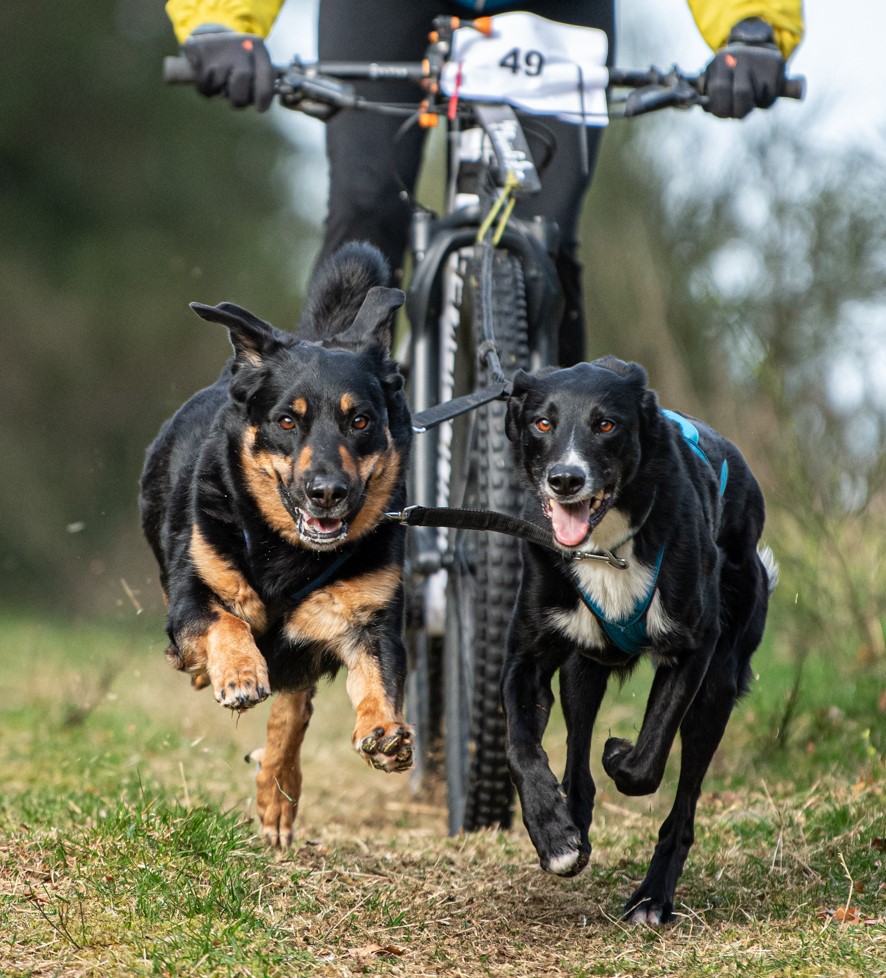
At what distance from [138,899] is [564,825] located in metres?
0.93

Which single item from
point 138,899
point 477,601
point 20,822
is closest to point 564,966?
point 138,899

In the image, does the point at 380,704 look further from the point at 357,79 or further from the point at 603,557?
the point at 357,79

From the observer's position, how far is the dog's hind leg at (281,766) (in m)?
3.99

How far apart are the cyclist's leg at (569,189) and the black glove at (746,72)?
458mm

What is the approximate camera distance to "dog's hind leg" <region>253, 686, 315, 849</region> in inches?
157

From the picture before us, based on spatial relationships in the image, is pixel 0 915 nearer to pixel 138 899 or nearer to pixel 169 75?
pixel 138 899

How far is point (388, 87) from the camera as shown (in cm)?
459

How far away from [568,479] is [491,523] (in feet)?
0.89

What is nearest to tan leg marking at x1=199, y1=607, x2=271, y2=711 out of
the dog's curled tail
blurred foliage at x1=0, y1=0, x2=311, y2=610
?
the dog's curled tail

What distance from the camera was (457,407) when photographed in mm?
3471

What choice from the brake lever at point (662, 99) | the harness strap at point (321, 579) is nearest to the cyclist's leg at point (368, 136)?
the brake lever at point (662, 99)

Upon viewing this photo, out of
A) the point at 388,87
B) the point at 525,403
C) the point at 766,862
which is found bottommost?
the point at 766,862

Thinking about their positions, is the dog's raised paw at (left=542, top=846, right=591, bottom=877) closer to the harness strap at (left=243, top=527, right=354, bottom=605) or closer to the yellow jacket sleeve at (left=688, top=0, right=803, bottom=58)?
the harness strap at (left=243, top=527, right=354, bottom=605)

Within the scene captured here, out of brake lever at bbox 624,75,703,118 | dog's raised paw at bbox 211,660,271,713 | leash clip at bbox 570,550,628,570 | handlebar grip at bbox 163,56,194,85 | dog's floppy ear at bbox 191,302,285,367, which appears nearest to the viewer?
dog's raised paw at bbox 211,660,271,713
